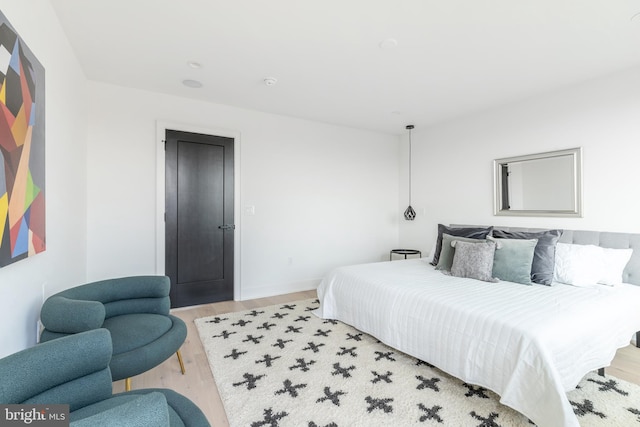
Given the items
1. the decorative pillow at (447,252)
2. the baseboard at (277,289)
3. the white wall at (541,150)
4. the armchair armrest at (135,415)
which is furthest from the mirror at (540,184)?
the armchair armrest at (135,415)

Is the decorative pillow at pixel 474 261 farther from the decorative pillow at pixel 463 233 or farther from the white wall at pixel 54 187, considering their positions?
the white wall at pixel 54 187

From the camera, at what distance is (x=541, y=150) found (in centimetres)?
338

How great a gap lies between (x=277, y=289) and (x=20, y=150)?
10.3ft

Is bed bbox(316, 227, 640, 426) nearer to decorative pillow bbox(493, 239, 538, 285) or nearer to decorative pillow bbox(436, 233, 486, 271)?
decorative pillow bbox(493, 239, 538, 285)

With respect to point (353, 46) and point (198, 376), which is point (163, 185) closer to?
point (198, 376)

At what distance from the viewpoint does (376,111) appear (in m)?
3.99

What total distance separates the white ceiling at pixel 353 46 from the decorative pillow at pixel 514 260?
5.34 feet

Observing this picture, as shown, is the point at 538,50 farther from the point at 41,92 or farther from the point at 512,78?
the point at 41,92

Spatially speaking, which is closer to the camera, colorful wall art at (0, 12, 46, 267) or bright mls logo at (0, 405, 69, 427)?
bright mls logo at (0, 405, 69, 427)

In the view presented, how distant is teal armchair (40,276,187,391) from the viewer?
1.53 meters

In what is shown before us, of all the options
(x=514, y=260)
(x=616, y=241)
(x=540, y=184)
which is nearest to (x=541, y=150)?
(x=540, y=184)

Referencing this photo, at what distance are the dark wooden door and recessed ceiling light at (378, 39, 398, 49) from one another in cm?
219

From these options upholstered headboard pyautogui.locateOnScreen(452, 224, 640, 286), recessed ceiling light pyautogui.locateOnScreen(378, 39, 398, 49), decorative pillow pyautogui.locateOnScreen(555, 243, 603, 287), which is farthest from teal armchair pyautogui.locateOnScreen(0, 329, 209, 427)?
upholstered headboard pyautogui.locateOnScreen(452, 224, 640, 286)

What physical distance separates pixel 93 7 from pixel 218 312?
2875mm
